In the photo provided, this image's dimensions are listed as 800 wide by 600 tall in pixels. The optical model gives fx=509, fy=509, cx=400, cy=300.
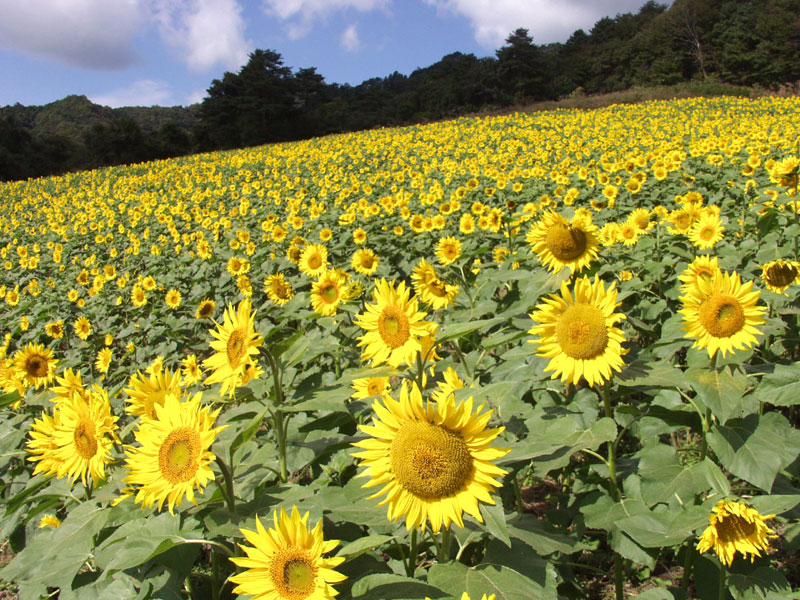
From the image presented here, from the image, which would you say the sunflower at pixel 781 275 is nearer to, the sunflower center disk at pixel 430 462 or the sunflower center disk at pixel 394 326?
the sunflower center disk at pixel 394 326

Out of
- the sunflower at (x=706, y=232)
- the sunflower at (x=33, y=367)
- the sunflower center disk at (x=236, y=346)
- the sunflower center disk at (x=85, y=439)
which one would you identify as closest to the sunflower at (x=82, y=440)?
the sunflower center disk at (x=85, y=439)

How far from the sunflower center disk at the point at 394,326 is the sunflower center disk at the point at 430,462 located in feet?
2.11

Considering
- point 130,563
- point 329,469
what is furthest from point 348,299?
point 130,563

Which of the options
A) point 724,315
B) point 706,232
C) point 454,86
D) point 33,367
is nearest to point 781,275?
point 724,315

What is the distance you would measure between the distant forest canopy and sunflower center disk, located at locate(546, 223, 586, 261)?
40.4 meters

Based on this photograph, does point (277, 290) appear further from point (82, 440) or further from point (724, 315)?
point (724, 315)

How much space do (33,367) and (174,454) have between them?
218 cm

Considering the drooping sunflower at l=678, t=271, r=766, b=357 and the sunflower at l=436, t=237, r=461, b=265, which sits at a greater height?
the drooping sunflower at l=678, t=271, r=766, b=357

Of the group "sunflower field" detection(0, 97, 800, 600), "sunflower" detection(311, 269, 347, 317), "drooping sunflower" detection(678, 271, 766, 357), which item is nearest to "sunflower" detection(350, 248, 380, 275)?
"sunflower field" detection(0, 97, 800, 600)

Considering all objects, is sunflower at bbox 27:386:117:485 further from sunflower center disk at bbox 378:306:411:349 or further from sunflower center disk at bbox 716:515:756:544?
sunflower center disk at bbox 716:515:756:544

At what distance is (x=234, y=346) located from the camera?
1886 millimetres

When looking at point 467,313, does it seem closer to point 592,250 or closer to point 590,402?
point 592,250

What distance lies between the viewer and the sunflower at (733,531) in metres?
1.56

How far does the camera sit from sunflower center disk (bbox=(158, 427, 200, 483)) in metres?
1.51
